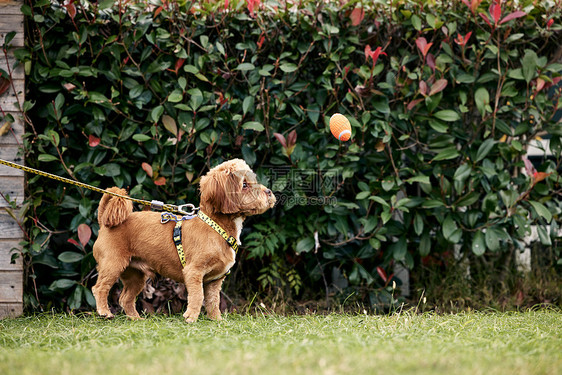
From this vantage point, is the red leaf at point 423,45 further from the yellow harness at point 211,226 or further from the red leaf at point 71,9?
the red leaf at point 71,9

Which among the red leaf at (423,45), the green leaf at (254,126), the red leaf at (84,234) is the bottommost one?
the red leaf at (84,234)

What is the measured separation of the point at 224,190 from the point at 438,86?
210cm

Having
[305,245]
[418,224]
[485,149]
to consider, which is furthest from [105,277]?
[485,149]

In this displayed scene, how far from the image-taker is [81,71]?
4.19 metres

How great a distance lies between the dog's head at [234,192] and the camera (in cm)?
340

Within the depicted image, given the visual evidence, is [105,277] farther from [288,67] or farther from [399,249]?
[399,249]

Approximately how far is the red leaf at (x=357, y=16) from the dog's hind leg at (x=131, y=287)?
2663mm

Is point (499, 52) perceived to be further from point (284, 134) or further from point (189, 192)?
point (189, 192)

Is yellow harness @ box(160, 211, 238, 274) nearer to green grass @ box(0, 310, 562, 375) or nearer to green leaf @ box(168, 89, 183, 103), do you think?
green grass @ box(0, 310, 562, 375)

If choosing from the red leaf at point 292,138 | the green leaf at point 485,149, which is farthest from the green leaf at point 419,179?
the red leaf at point 292,138

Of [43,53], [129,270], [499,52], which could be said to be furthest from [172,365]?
[499,52]

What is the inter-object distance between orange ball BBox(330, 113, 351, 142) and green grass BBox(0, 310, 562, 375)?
138 cm

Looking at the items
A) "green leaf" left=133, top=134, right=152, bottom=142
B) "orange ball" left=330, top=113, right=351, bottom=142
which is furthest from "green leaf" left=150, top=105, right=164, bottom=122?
"orange ball" left=330, top=113, right=351, bottom=142

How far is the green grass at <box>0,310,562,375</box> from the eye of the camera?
220 centimetres
